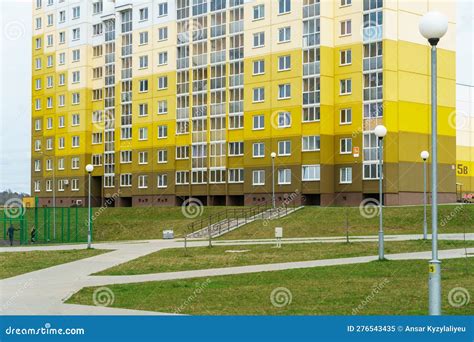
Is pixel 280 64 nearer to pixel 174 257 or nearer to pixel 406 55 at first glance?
pixel 406 55

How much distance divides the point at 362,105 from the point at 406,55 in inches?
187

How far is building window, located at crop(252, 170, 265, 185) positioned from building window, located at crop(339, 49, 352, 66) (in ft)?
35.1

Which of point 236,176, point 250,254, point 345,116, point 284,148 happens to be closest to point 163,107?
point 236,176

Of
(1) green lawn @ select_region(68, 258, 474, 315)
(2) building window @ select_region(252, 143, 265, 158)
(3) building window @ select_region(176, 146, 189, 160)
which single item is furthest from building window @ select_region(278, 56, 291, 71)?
(1) green lawn @ select_region(68, 258, 474, 315)

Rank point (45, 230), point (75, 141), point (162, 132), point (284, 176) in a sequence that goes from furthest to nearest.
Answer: point (75, 141), point (162, 132), point (284, 176), point (45, 230)

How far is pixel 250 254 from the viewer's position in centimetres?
2772

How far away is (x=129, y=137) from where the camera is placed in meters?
74.4

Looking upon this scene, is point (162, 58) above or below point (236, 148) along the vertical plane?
above

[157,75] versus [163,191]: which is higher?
[157,75]

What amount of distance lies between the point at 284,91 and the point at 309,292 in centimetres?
4486

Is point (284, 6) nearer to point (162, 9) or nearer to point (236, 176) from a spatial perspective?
point (236, 176)

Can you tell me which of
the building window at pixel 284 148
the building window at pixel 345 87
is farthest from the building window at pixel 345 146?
the building window at pixel 284 148

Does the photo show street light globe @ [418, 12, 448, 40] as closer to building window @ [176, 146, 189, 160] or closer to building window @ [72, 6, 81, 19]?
building window @ [176, 146, 189, 160]

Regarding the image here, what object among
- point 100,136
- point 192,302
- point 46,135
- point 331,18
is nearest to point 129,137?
point 100,136
